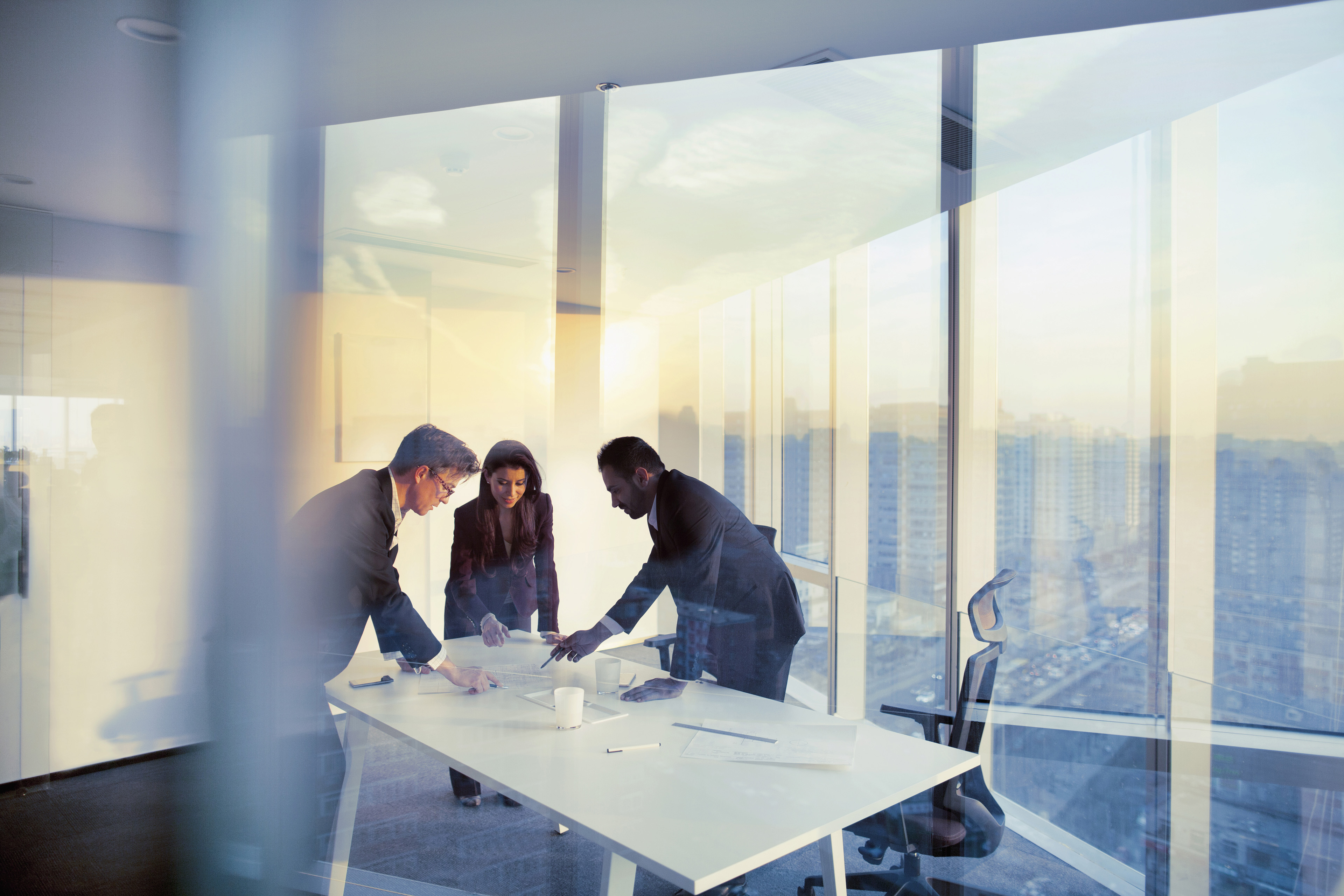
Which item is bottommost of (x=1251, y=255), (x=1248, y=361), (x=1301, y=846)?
(x=1301, y=846)

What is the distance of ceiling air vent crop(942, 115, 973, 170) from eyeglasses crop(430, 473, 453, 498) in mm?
1750

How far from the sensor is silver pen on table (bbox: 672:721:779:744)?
1.57m

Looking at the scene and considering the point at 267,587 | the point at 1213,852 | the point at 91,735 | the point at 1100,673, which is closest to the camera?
the point at 91,735

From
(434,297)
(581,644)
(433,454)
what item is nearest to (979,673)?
(581,644)

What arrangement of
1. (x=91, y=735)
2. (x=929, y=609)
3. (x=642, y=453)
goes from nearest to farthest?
(x=91, y=735) < (x=642, y=453) < (x=929, y=609)

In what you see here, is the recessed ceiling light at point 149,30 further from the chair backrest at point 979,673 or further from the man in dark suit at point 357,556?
the chair backrest at point 979,673

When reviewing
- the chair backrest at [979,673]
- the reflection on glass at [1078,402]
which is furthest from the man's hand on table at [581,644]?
the reflection on glass at [1078,402]

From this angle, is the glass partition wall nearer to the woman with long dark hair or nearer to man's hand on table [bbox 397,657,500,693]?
the woman with long dark hair

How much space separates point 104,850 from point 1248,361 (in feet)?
9.10

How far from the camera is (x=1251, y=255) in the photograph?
1.67 meters

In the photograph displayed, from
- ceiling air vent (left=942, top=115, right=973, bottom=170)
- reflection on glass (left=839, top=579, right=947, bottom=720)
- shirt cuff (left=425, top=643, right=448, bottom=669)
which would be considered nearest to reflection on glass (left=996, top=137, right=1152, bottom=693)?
ceiling air vent (left=942, top=115, right=973, bottom=170)

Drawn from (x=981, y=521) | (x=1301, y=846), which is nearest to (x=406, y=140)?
(x=981, y=521)

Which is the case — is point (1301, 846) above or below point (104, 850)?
below

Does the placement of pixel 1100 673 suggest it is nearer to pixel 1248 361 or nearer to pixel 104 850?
pixel 1248 361
